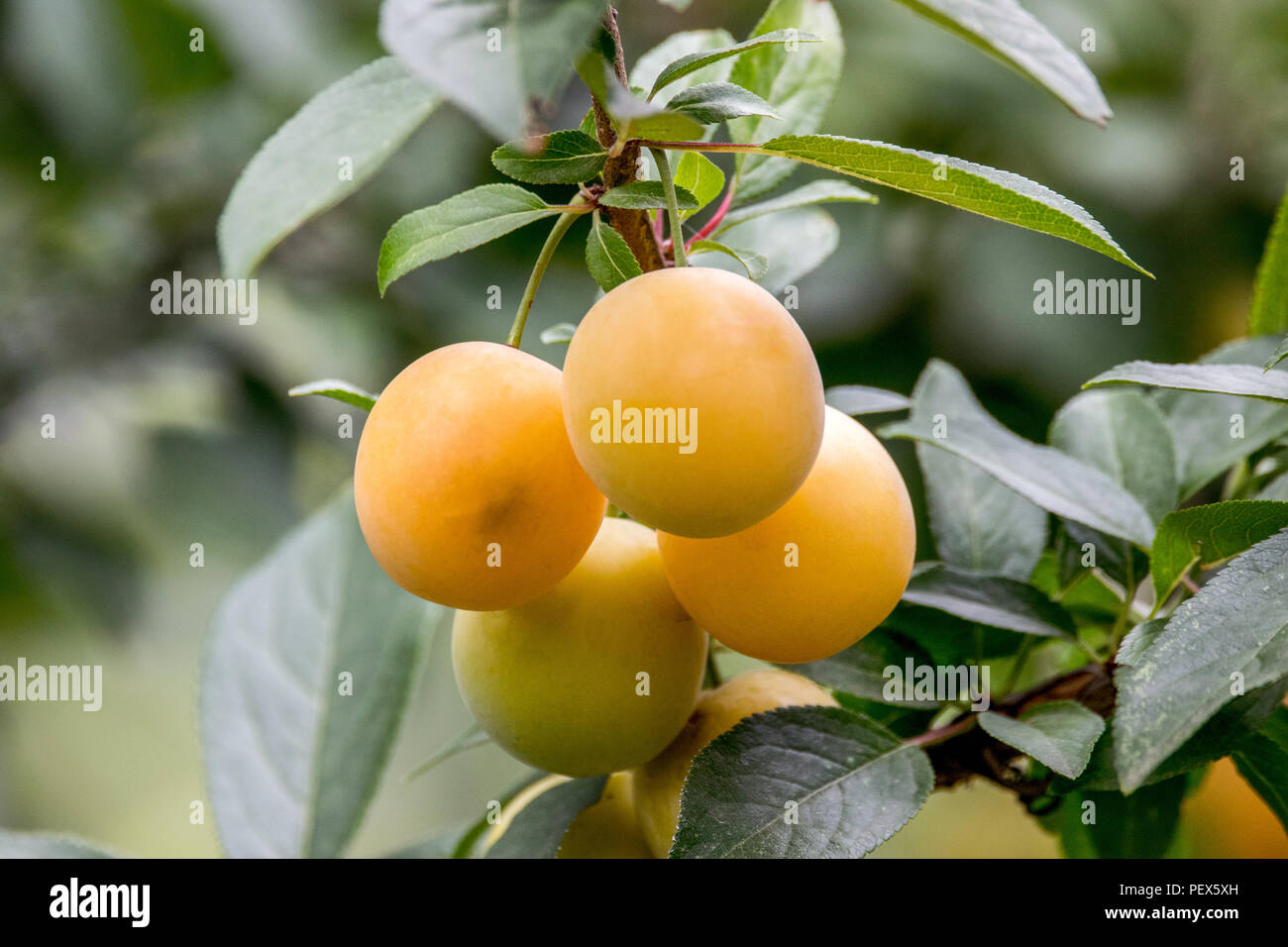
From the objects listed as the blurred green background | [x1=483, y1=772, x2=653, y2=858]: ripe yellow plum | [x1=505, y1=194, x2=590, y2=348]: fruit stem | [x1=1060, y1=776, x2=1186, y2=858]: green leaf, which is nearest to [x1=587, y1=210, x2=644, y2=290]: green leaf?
[x1=505, y1=194, x2=590, y2=348]: fruit stem

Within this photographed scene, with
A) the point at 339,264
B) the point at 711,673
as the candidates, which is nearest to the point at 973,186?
the point at 711,673

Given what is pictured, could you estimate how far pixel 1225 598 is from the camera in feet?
1.10

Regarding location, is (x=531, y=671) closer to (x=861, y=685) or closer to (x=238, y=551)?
(x=861, y=685)

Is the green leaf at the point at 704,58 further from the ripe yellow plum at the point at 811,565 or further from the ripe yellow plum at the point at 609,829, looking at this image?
the ripe yellow plum at the point at 609,829

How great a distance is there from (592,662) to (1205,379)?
0.25 metres

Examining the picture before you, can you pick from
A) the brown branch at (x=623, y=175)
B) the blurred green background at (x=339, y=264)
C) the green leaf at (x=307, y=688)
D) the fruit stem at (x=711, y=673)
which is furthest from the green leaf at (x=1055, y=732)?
the blurred green background at (x=339, y=264)

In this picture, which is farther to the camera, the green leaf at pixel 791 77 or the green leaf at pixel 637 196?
the green leaf at pixel 791 77

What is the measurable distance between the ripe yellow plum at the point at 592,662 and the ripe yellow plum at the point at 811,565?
0.10 feet

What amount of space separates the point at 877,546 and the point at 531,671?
14cm

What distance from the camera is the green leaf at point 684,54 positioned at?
48 cm

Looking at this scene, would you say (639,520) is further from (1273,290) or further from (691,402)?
(1273,290)

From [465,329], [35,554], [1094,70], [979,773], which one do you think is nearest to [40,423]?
[35,554]

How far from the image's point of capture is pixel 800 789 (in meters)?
0.38

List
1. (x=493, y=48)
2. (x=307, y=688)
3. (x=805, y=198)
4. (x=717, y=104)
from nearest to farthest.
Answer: (x=493, y=48) → (x=717, y=104) → (x=805, y=198) → (x=307, y=688)
